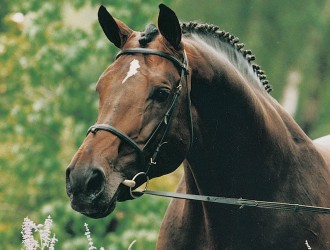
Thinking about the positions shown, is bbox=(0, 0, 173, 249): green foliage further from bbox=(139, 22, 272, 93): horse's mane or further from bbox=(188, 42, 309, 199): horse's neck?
bbox=(188, 42, 309, 199): horse's neck

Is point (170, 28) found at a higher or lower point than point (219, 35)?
lower

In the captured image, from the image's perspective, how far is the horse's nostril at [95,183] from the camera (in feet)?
14.1

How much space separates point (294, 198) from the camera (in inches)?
206

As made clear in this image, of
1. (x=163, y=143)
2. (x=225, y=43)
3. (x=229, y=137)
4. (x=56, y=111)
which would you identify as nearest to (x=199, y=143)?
(x=229, y=137)

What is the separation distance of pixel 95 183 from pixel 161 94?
0.67m

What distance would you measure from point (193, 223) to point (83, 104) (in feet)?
32.6

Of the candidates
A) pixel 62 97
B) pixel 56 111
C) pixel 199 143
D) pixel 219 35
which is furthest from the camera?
pixel 56 111

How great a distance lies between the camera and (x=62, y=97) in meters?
15.2

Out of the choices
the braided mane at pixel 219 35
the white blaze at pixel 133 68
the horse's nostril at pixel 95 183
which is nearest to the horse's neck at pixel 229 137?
the braided mane at pixel 219 35

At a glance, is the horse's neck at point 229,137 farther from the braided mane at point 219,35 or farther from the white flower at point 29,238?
the white flower at point 29,238

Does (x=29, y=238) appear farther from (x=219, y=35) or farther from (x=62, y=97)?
(x=62, y=97)

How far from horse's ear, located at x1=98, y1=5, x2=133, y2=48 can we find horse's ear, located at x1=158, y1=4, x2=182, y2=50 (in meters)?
0.27

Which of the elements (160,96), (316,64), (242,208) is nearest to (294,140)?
(242,208)

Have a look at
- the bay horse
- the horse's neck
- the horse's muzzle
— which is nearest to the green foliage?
the bay horse
